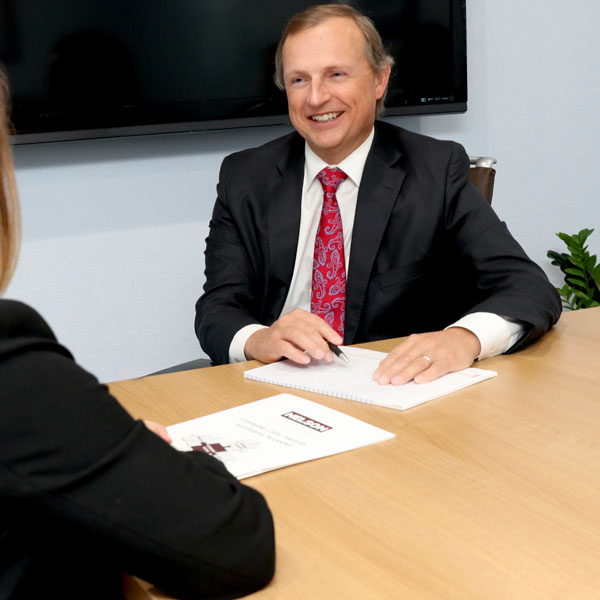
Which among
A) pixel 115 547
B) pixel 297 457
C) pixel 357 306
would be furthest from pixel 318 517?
pixel 357 306

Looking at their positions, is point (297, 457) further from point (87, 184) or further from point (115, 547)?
point (87, 184)

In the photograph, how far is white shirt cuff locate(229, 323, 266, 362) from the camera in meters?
1.71

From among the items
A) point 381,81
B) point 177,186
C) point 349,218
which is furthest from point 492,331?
point 177,186

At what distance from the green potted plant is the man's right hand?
2.13 metres

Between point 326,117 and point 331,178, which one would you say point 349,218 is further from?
point 326,117

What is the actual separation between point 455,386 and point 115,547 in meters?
0.77

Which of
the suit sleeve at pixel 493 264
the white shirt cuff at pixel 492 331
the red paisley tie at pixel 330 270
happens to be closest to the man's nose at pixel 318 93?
the red paisley tie at pixel 330 270

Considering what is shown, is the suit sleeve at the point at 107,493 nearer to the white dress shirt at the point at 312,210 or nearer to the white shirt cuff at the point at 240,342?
the white shirt cuff at the point at 240,342

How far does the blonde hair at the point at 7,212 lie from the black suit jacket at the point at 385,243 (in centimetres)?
110

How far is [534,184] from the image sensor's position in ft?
11.5

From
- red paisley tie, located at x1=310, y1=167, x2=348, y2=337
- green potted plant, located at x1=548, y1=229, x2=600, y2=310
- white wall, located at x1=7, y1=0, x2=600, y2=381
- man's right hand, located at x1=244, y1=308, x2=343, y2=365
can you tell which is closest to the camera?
man's right hand, located at x1=244, y1=308, x2=343, y2=365

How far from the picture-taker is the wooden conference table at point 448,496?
819 mm

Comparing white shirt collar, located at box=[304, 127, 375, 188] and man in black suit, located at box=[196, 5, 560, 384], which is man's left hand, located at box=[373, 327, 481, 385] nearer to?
man in black suit, located at box=[196, 5, 560, 384]

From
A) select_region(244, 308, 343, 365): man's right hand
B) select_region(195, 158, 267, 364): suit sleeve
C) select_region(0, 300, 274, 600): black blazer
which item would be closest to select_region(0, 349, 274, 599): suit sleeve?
select_region(0, 300, 274, 600): black blazer
